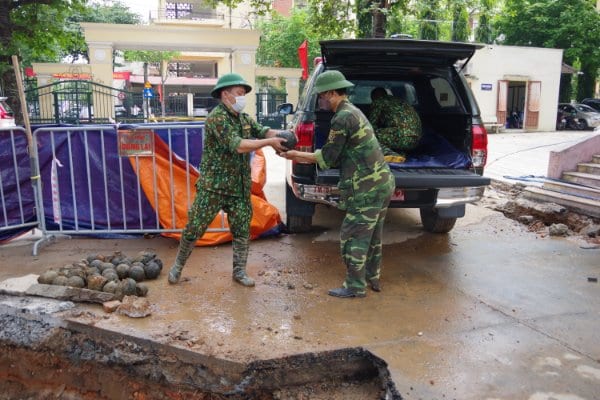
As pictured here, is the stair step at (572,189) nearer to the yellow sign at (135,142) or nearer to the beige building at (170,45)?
the yellow sign at (135,142)

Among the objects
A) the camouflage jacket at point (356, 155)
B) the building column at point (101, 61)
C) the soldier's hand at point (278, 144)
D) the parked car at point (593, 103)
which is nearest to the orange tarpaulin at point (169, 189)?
the soldier's hand at point (278, 144)

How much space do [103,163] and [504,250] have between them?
4.33m

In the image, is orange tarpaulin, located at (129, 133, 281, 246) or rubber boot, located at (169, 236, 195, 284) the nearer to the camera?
rubber boot, located at (169, 236, 195, 284)

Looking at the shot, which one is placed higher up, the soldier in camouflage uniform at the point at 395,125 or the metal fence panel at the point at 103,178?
the soldier in camouflage uniform at the point at 395,125

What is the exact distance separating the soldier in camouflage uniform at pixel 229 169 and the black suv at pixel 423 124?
0.64 meters

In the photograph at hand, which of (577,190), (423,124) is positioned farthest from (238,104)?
(577,190)

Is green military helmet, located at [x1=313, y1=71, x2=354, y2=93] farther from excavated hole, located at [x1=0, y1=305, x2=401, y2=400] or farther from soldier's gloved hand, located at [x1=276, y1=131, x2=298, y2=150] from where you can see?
excavated hole, located at [x1=0, y1=305, x2=401, y2=400]

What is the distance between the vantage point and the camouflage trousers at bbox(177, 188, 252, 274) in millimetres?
4027

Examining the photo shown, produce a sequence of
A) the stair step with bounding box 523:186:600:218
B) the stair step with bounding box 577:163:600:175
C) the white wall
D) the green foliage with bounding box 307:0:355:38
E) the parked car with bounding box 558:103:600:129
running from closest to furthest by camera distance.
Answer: the stair step with bounding box 523:186:600:218, the stair step with bounding box 577:163:600:175, the green foliage with bounding box 307:0:355:38, the white wall, the parked car with bounding box 558:103:600:129

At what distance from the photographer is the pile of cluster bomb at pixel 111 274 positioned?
391 cm

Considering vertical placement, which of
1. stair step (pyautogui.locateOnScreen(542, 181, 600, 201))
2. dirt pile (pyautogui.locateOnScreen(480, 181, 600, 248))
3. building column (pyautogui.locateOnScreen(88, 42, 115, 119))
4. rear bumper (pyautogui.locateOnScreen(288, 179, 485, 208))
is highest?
building column (pyautogui.locateOnScreen(88, 42, 115, 119))

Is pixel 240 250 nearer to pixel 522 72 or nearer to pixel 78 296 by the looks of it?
pixel 78 296

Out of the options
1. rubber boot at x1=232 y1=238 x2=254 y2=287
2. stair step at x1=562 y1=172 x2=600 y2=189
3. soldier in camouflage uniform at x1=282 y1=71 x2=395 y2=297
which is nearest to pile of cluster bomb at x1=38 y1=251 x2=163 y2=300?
rubber boot at x1=232 y1=238 x2=254 y2=287

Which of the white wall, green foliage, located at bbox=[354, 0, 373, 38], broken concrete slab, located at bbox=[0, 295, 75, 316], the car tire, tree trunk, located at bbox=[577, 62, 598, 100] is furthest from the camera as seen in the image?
tree trunk, located at bbox=[577, 62, 598, 100]
